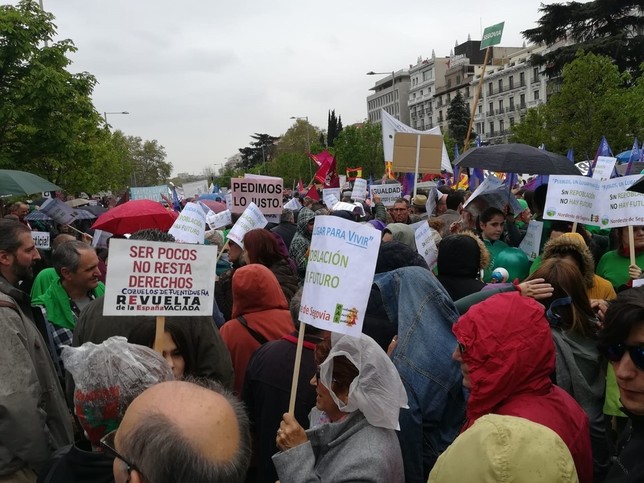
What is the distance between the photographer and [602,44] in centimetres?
4009

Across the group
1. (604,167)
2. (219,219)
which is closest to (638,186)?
(604,167)

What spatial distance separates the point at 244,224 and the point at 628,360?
4.60 metres

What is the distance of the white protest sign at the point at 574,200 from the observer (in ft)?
18.8

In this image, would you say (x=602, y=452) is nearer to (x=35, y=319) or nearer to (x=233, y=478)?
(x=233, y=478)

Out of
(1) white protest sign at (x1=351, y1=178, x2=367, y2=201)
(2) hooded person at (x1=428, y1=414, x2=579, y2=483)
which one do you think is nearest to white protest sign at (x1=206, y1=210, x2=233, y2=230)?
(1) white protest sign at (x1=351, y1=178, x2=367, y2=201)

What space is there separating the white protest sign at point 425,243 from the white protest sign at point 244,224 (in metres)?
1.78

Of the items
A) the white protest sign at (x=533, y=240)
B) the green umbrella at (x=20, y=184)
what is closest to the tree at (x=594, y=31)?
the white protest sign at (x=533, y=240)

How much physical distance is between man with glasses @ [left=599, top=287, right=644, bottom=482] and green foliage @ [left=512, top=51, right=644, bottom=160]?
3259 centimetres

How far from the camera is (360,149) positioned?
68.8 m

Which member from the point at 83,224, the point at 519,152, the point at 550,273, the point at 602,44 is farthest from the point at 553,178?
the point at 602,44

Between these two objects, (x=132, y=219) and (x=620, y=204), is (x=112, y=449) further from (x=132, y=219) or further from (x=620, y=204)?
(x=132, y=219)

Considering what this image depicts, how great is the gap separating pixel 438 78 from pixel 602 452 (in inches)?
4903

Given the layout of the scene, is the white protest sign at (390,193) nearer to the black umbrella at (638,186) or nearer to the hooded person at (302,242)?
the hooded person at (302,242)

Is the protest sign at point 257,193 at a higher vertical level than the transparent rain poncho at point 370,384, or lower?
higher
